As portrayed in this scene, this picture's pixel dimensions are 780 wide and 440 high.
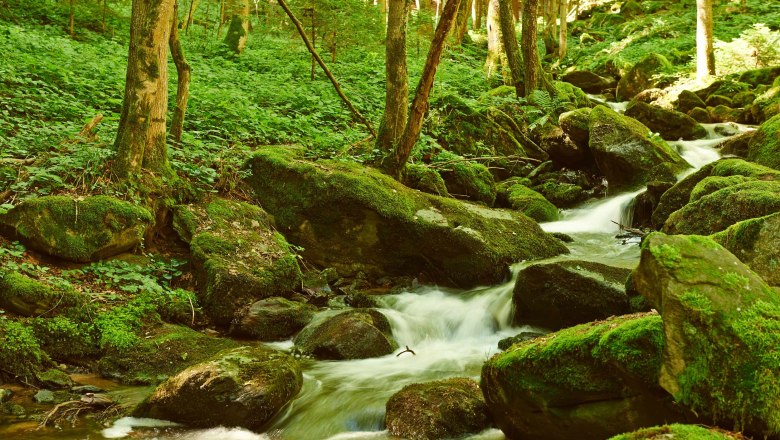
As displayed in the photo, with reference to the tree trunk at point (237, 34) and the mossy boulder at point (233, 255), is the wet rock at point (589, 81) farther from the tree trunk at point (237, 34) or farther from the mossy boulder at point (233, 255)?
the mossy boulder at point (233, 255)

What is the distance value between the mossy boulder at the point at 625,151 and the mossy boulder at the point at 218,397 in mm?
9278

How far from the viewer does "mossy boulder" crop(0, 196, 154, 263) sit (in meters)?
6.33

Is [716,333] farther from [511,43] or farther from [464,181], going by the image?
[511,43]

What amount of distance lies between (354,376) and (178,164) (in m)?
4.21

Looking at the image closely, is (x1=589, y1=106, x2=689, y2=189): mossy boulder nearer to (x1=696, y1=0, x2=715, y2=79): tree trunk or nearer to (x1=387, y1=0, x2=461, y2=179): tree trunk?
(x1=387, y1=0, x2=461, y2=179): tree trunk

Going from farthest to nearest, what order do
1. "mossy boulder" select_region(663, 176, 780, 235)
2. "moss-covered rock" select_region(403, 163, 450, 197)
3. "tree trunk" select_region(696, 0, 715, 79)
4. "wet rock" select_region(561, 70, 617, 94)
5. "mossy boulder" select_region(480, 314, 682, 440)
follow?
"wet rock" select_region(561, 70, 617, 94) → "tree trunk" select_region(696, 0, 715, 79) → "moss-covered rock" select_region(403, 163, 450, 197) → "mossy boulder" select_region(663, 176, 780, 235) → "mossy boulder" select_region(480, 314, 682, 440)

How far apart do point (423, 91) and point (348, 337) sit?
3674 millimetres

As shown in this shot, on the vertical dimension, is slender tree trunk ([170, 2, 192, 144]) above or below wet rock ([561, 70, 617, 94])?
below

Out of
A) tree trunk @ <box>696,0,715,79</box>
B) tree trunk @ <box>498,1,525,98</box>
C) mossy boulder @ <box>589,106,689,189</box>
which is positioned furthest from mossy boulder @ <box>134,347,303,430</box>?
tree trunk @ <box>696,0,715,79</box>

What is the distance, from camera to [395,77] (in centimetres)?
990

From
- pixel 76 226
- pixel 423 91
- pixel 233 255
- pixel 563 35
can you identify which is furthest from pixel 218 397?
pixel 563 35

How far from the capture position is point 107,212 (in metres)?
6.73

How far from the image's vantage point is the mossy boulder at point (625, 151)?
11750mm

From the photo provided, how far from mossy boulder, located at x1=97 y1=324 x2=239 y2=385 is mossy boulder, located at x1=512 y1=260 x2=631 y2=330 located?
3448 millimetres
